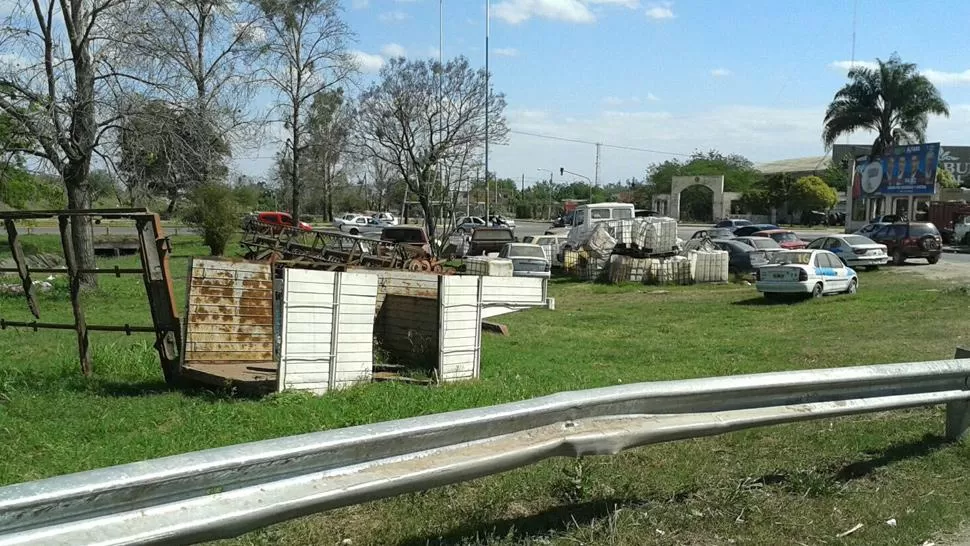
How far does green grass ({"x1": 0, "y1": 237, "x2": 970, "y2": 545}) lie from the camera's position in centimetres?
442

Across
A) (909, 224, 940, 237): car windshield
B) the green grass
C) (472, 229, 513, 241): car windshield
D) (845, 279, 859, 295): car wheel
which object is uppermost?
(909, 224, 940, 237): car windshield

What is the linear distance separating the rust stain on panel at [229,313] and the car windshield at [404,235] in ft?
68.0

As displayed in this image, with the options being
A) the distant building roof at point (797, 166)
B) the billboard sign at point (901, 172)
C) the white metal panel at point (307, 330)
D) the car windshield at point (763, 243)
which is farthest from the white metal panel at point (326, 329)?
the distant building roof at point (797, 166)

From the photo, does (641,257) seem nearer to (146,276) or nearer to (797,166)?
(146,276)

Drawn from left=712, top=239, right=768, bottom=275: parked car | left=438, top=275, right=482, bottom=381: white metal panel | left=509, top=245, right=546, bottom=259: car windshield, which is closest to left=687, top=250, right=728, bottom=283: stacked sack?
left=712, top=239, right=768, bottom=275: parked car

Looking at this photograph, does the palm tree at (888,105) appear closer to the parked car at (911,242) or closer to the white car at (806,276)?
the parked car at (911,242)

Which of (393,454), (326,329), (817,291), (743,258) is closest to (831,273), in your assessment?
(817,291)

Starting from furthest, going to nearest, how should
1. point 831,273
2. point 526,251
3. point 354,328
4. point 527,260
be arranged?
point 526,251
point 527,260
point 831,273
point 354,328

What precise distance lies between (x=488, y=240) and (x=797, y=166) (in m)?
88.3

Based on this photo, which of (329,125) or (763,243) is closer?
(763,243)

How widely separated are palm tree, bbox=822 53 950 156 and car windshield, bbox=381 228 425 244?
37.0 m

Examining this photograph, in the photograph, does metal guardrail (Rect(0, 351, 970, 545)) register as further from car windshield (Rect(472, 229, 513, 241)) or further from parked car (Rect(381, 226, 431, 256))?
car windshield (Rect(472, 229, 513, 241))

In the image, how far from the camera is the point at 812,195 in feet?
254

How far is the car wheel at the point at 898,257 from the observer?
1316 inches
